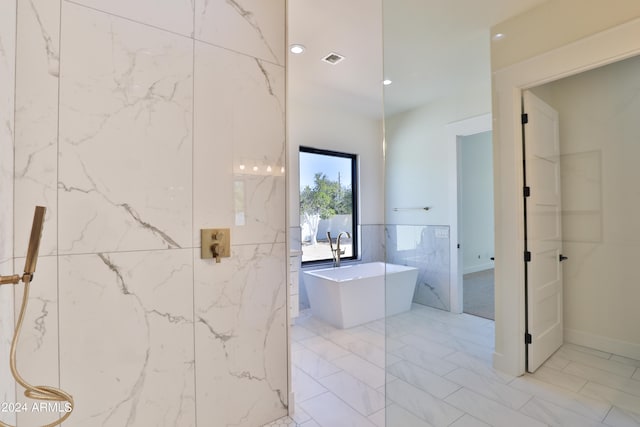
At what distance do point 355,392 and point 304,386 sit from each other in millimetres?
368

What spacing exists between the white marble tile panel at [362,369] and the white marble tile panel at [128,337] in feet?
4.27

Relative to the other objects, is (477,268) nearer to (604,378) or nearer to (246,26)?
(604,378)

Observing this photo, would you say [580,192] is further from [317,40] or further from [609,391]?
[317,40]

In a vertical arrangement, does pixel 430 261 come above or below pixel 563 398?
above

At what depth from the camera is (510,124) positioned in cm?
233

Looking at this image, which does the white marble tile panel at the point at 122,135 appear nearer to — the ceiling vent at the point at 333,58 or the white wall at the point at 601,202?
the ceiling vent at the point at 333,58

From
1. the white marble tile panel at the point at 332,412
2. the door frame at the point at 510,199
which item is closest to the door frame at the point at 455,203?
the door frame at the point at 510,199

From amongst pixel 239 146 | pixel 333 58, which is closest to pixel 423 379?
pixel 239 146

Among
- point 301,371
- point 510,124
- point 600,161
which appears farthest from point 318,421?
point 600,161

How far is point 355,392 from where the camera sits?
2.16 m

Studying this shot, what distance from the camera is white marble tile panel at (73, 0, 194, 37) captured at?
52.2 inches

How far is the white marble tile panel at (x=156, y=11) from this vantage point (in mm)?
1327

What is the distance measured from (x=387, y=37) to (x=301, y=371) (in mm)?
2875

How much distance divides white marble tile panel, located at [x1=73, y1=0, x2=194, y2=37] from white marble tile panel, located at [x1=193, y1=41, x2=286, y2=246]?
112mm
